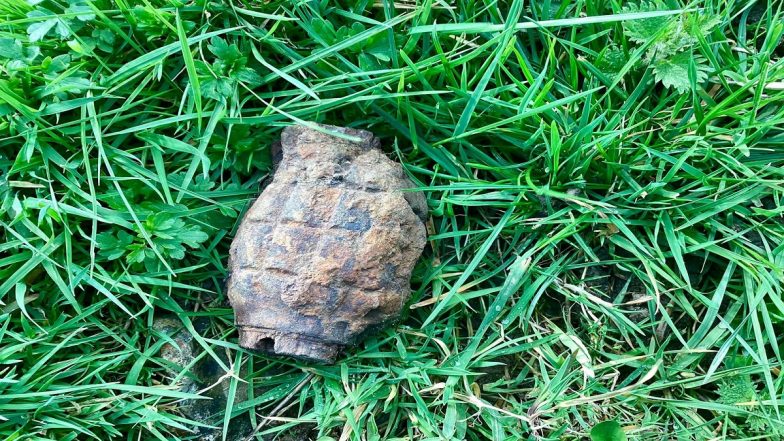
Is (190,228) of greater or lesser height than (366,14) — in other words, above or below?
below

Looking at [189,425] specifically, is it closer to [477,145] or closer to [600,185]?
[477,145]

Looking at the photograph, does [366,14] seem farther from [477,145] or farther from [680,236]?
[680,236]

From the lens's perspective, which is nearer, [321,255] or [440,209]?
[321,255]

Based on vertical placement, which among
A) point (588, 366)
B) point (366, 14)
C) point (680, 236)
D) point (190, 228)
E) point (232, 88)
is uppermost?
point (366, 14)

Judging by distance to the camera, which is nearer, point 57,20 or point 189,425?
point 57,20

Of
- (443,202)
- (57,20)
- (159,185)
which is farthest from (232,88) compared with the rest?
(443,202)
